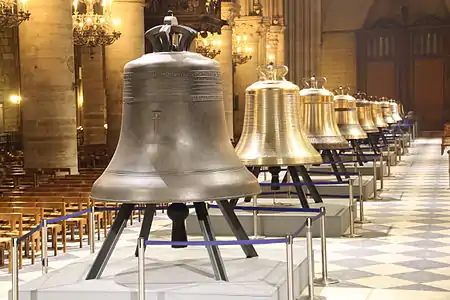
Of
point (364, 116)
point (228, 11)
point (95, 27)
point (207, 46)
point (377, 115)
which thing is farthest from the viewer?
point (228, 11)

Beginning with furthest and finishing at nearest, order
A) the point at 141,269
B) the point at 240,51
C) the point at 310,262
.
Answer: the point at 240,51
the point at 310,262
the point at 141,269

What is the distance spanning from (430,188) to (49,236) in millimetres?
8913

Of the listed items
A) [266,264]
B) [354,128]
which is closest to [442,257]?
[266,264]

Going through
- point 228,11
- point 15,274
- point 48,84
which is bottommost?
point 15,274

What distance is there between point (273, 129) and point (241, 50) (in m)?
23.1

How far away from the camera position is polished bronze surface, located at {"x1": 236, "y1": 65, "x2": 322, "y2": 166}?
403 inches

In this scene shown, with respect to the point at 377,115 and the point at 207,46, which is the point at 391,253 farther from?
the point at 207,46

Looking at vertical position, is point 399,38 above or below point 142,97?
above

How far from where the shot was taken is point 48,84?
715 inches

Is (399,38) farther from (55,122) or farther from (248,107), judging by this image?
(248,107)

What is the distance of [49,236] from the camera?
42.4ft

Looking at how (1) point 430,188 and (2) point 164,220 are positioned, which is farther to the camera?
(1) point 430,188

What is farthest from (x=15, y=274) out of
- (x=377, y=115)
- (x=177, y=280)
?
(x=377, y=115)

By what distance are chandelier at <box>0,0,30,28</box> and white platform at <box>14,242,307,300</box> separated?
813 centimetres
